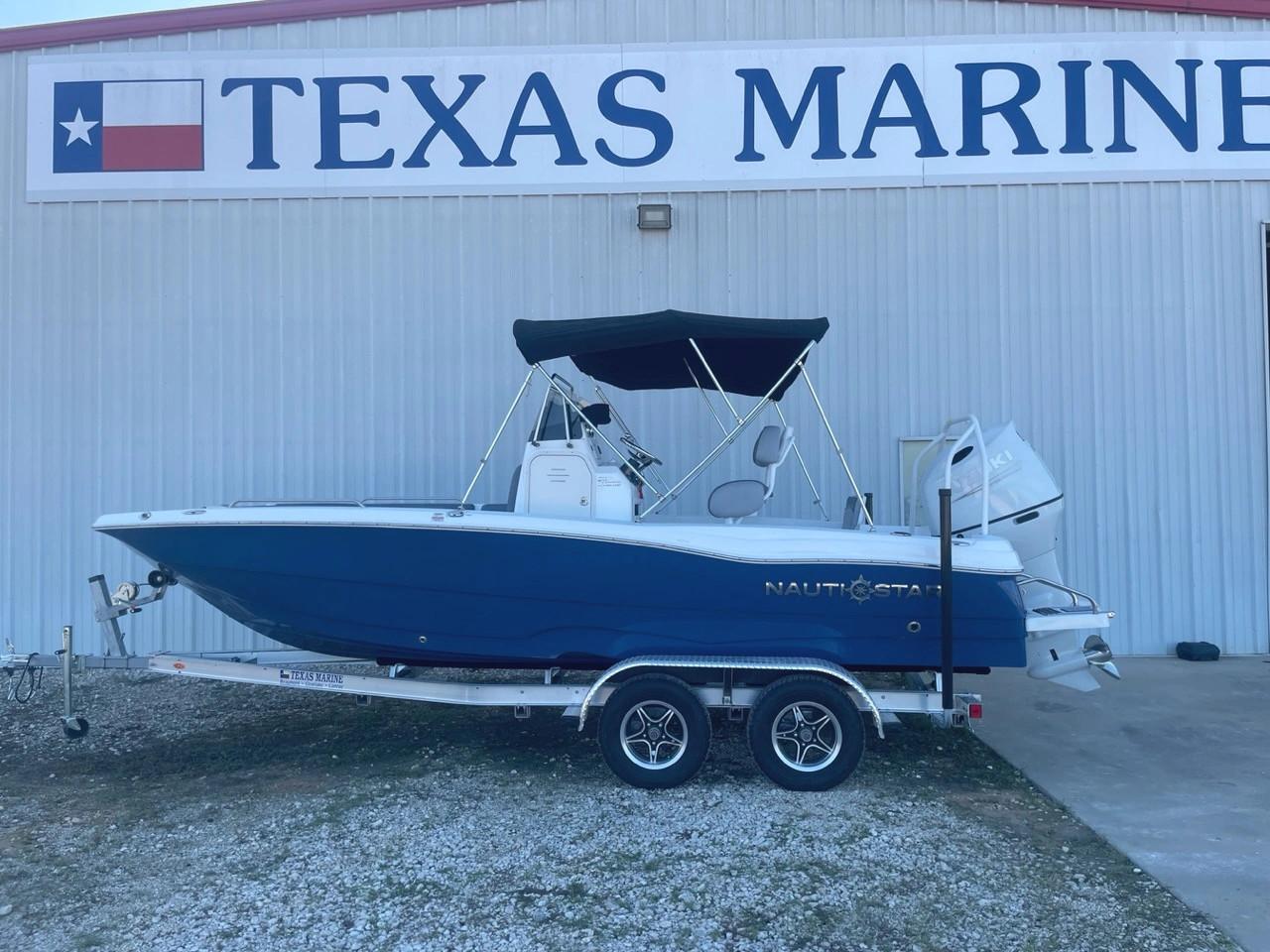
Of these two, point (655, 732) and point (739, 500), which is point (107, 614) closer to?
point (655, 732)

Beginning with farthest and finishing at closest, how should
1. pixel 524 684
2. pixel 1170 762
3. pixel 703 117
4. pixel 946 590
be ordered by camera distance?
pixel 703 117 → pixel 1170 762 → pixel 524 684 → pixel 946 590

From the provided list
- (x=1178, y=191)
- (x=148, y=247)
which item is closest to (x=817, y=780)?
(x=1178, y=191)

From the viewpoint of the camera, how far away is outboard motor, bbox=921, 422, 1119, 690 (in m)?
4.64

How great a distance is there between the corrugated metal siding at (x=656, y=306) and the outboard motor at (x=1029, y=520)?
2.30m

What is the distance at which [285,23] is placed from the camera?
725 centimetres

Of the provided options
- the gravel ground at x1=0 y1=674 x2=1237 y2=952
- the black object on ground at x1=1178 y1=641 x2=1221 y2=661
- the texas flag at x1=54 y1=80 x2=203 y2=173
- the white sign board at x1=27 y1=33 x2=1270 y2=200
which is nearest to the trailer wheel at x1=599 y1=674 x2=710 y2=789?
the gravel ground at x1=0 y1=674 x2=1237 y2=952

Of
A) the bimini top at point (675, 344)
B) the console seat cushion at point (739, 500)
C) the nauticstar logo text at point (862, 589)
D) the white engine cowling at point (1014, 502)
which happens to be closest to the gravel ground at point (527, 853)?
the nauticstar logo text at point (862, 589)

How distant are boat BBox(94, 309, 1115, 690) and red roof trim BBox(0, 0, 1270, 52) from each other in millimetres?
3965

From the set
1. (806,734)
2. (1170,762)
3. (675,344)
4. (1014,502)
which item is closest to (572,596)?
(806,734)

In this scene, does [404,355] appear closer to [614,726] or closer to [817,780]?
[614,726]

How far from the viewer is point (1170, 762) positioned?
5.00 meters

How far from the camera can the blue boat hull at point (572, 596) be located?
14.4 ft

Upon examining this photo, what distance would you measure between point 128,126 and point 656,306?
164 inches

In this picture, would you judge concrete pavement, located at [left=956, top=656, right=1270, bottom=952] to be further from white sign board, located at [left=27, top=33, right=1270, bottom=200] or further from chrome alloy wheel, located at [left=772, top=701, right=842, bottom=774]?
white sign board, located at [left=27, top=33, right=1270, bottom=200]
